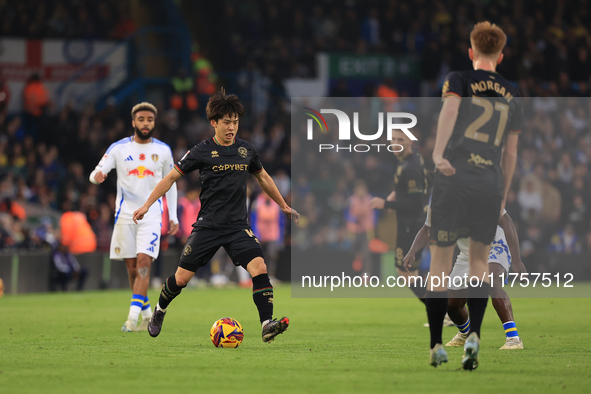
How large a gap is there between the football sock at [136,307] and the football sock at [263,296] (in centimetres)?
210

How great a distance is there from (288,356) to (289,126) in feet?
54.9

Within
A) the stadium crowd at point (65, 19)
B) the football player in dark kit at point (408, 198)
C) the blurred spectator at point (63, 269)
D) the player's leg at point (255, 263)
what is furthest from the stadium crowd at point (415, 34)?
the player's leg at point (255, 263)

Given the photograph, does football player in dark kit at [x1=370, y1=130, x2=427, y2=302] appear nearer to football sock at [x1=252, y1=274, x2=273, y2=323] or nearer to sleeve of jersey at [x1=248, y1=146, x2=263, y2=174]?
sleeve of jersey at [x1=248, y1=146, x2=263, y2=174]

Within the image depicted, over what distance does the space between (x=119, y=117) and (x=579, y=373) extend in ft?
61.1

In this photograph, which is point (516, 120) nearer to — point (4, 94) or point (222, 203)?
point (222, 203)

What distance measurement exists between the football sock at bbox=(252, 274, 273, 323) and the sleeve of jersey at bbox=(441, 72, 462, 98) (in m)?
2.66

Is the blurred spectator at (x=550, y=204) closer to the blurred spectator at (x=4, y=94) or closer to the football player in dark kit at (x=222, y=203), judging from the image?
the football player in dark kit at (x=222, y=203)

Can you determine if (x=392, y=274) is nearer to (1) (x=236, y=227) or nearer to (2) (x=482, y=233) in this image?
(1) (x=236, y=227)

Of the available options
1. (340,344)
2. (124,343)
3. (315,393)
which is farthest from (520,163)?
(315,393)

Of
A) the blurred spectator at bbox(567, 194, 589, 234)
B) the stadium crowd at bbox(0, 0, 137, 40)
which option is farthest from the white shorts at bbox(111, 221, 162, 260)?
the stadium crowd at bbox(0, 0, 137, 40)

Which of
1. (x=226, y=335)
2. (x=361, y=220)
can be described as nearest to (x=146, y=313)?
(x=226, y=335)

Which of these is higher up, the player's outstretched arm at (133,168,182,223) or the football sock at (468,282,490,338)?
the player's outstretched arm at (133,168,182,223)

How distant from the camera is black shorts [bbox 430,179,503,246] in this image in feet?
19.4

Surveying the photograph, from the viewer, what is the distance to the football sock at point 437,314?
19.6 feet
